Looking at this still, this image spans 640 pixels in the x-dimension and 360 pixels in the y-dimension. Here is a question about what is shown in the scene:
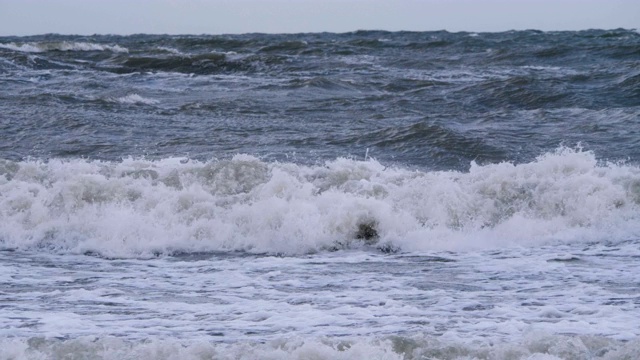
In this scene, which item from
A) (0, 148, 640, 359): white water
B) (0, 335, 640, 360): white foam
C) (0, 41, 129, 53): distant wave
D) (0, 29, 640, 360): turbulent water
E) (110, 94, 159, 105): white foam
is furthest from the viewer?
(0, 41, 129, 53): distant wave

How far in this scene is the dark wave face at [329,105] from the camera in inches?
467

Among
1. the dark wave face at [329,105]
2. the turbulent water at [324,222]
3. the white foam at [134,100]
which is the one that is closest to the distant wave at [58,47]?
the dark wave face at [329,105]

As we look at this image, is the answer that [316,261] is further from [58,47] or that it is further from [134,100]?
[58,47]

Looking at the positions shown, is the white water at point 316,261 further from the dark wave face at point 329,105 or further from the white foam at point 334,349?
the dark wave face at point 329,105

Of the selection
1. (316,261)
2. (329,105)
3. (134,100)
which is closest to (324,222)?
(316,261)

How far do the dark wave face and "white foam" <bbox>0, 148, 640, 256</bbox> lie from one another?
1554 millimetres

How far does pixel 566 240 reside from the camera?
26.3 feet

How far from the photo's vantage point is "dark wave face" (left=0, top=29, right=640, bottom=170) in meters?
11.9

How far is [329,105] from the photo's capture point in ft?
50.5

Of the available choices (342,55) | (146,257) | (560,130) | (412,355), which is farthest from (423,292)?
(342,55)

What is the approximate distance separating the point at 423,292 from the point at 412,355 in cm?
134

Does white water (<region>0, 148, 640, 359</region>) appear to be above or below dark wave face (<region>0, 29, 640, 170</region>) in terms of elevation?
below

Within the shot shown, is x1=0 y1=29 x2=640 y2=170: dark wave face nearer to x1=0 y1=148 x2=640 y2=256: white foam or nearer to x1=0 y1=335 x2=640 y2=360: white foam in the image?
x1=0 y1=148 x2=640 y2=256: white foam

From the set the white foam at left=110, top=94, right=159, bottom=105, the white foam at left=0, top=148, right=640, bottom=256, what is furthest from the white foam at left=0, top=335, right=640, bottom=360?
the white foam at left=110, top=94, right=159, bottom=105
